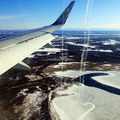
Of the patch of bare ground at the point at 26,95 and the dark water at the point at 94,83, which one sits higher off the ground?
the patch of bare ground at the point at 26,95

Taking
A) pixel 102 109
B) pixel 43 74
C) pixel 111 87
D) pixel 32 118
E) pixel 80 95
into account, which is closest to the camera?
pixel 32 118

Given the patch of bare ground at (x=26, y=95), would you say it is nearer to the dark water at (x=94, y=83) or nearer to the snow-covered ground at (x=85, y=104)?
the snow-covered ground at (x=85, y=104)

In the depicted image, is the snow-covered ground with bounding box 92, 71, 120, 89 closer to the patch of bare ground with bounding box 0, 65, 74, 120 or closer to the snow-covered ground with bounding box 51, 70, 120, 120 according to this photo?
Answer: the snow-covered ground with bounding box 51, 70, 120, 120

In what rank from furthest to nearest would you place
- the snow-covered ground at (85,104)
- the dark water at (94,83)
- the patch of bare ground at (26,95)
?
the dark water at (94,83) → the patch of bare ground at (26,95) → the snow-covered ground at (85,104)

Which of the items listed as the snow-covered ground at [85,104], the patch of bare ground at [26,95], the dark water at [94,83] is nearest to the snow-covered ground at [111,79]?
the snow-covered ground at [85,104]

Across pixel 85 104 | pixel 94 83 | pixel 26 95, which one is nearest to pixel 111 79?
pixel 94 83

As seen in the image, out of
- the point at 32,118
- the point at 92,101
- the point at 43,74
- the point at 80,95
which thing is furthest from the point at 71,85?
the point at 32,118

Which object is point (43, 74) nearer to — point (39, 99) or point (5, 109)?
point (39, 99)

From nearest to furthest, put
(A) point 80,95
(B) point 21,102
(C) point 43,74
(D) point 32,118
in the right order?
(D) point 32,118 → (B) point 21,102 → (A) point 80,95 → (C) point 43,74
